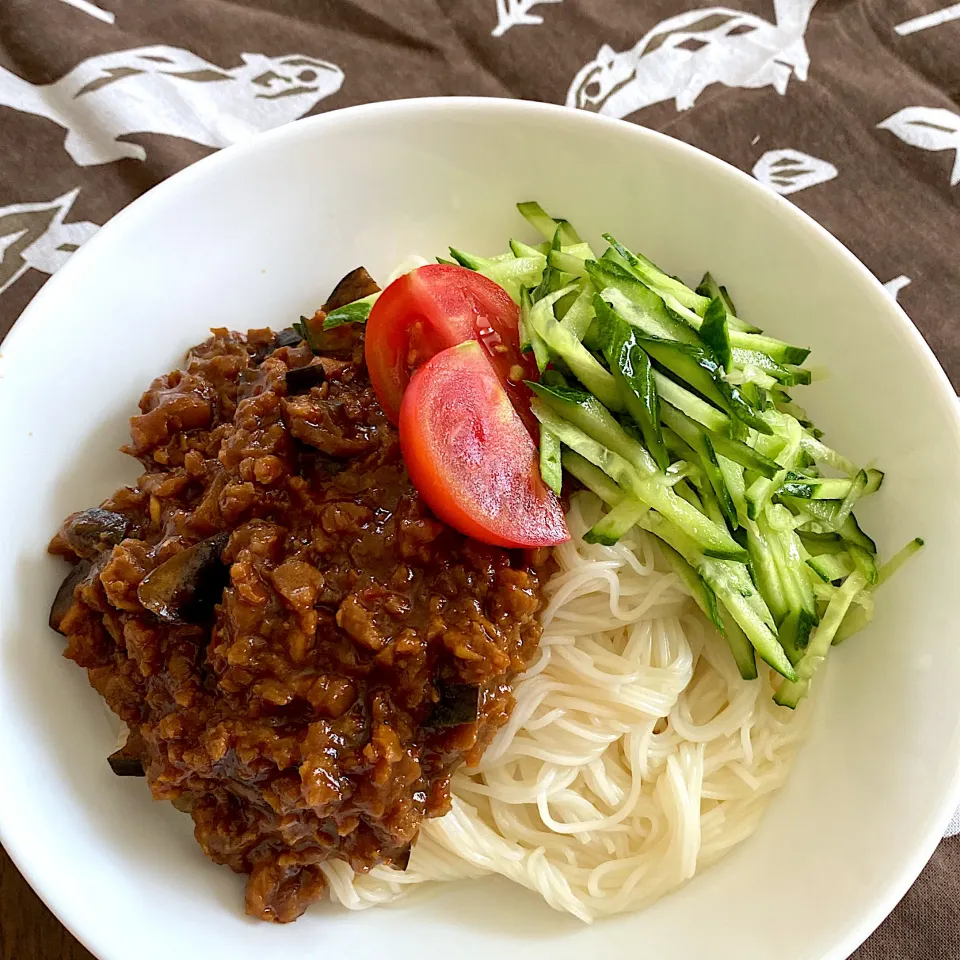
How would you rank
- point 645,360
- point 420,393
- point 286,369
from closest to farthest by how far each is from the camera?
point 420,393 < point 645,360 < point 286,369

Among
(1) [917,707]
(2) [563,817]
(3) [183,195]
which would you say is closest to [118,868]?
(2) [563,817]

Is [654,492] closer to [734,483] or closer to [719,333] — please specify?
[734,483]

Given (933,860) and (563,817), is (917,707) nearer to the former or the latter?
(933,860)

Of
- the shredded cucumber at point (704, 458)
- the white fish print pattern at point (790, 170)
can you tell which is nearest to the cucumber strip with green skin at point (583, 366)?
the shredded cucumber at point (704, 458)

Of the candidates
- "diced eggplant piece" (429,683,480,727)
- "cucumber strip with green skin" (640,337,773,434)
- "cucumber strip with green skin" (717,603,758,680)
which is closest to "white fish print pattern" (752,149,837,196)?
"cucumber strip with green skin" (640,337,773,434)

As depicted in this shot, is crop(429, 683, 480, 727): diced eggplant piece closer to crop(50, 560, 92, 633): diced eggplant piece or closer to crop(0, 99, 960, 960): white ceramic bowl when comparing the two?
crop(0, 99, 960, 960): white ceramic bowl
